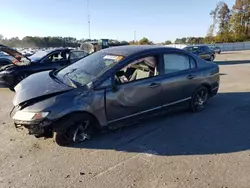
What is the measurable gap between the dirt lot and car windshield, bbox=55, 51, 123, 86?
42.9 inches

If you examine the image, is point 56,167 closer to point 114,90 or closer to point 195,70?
point 114,90

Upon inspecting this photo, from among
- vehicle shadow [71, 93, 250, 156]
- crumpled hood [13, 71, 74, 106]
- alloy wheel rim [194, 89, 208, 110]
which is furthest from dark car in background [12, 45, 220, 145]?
vehicle shadow [71, 93, 250, 156]

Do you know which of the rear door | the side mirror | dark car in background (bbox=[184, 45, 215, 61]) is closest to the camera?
the side mirror

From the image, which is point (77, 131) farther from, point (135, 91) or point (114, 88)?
point (135, 91)

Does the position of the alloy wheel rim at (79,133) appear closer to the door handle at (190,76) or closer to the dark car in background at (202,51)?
the door handle at (190,76)

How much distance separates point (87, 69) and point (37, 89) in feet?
3.23

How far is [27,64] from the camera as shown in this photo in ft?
27.4

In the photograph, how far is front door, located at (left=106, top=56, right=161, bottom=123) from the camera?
4.07 meters

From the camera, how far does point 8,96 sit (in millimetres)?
7492

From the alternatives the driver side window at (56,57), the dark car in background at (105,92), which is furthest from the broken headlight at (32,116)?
the driver side window at (56,57)

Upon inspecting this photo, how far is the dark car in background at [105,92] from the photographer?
3576 millimetres

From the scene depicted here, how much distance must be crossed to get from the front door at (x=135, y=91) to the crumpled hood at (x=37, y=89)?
2.63ft

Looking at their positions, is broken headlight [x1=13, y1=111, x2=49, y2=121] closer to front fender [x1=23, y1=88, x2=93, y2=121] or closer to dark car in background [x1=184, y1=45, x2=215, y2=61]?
front fender [x1=23, y1=88, x2=93, y2=121]

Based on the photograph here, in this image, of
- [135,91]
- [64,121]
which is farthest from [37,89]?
[135,91]
